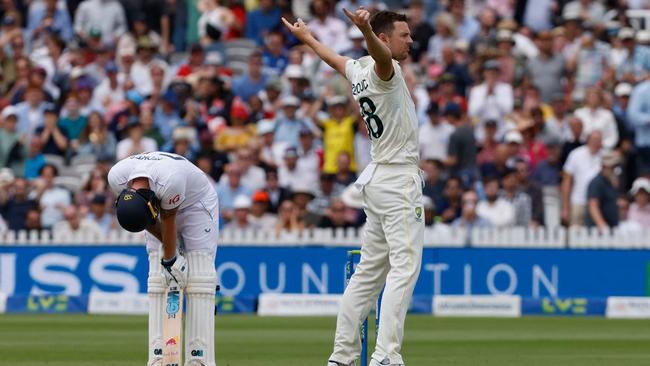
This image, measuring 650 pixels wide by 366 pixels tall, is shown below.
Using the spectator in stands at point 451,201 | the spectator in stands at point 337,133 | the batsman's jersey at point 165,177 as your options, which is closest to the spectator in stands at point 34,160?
the spectator in stands at point 337,133

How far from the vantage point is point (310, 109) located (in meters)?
18.8

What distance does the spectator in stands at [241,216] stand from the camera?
56.6 feet

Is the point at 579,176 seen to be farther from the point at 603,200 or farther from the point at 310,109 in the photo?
the point at 310,109

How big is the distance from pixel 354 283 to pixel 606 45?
12054mm

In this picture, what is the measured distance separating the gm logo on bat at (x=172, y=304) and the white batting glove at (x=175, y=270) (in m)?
0.07

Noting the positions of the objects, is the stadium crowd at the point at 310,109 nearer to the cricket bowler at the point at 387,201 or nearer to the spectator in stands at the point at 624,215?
the spectator in stands at the point at 624,215

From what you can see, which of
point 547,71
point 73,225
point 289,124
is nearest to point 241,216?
point 289,124

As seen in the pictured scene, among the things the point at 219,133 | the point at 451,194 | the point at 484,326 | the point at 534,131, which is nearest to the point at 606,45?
the point at 534,131

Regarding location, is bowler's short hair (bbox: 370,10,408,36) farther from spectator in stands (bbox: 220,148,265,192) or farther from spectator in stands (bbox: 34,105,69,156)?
spectator in stands (bbox: 34,105,69,156)

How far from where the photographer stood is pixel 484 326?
1380cm

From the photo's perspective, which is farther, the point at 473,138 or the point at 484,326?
the point at 473,138

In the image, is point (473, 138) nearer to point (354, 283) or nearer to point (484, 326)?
point (484, 326)

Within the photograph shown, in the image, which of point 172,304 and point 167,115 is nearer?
point 172,304

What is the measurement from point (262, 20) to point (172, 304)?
1345cm
